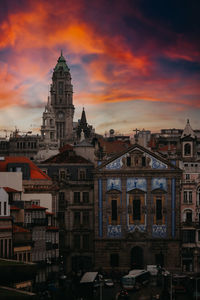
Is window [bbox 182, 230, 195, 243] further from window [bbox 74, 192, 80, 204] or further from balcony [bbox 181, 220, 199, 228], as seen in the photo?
window [bbox 74, 192, 80, 204]

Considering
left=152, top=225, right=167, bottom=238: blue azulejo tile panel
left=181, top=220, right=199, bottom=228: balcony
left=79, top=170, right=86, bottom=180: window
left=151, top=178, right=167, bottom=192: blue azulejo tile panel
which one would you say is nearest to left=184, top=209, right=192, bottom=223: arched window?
left=181, top=220, right=199, bottom=228: balcony

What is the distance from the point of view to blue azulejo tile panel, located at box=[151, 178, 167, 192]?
137625mm

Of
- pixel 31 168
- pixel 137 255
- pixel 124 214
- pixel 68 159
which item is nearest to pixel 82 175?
pixel 68 159

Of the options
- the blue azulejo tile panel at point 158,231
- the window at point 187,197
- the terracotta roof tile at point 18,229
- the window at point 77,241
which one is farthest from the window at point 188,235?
the terracotta roof tile at point 18,229

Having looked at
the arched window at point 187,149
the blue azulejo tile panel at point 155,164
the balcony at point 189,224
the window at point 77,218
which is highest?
the arched window at point 187,149

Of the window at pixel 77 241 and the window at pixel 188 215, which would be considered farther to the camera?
the window at pixel 188 215

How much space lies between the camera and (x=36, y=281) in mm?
106438

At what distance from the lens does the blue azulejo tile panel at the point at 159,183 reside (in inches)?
5418

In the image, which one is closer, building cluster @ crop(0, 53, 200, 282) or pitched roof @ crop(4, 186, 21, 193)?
pitched roof @ crop(4, 186, 21, 193)

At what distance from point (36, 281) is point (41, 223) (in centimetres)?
812

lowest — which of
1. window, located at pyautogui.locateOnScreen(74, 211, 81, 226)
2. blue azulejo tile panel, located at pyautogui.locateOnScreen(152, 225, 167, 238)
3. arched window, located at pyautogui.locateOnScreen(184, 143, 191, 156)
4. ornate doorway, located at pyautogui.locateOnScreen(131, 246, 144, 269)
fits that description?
ornate doorway, located at pyautogui.locateOnScreen(131, 246, 144, 269)

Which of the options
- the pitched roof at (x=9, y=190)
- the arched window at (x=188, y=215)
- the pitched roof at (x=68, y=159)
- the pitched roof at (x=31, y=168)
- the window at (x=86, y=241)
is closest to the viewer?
the pitched roof at (x=9, y=190)

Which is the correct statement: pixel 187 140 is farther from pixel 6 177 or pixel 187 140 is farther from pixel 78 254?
pixel 6 177

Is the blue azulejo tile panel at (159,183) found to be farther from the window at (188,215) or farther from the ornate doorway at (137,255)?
the window at (188,215)
